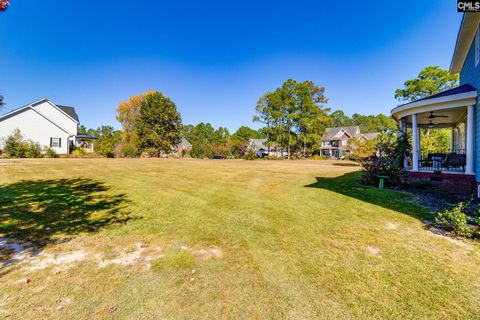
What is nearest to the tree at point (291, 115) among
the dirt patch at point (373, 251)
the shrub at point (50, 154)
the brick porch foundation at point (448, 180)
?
the shrub at point (50, 154)

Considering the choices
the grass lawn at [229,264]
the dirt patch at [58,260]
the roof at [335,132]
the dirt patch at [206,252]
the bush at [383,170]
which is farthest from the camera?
the roof at [335,132]

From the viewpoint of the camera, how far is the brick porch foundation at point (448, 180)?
325 inches

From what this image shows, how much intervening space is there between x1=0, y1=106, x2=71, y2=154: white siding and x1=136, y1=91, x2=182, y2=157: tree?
36.2 ft

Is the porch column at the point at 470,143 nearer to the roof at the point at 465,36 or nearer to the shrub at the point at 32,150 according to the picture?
the roof at the point at 465,36

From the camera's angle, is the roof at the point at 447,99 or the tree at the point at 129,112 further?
the tree at the point at 129,112

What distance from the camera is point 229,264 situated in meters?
3.18

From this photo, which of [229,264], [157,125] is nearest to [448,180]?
[229,264]

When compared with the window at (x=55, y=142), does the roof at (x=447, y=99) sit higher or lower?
higher

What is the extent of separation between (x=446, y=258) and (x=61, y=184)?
11.5m

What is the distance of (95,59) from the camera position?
24.6m

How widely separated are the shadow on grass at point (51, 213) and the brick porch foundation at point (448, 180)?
37.7ft

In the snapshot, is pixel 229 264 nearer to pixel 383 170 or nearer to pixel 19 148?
pixel 383 170

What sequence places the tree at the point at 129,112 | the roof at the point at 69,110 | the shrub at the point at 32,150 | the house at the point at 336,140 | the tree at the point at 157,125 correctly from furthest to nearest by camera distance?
the house at the point at 336,140
the tree at the point at 129,112
the tree at the point at 157,125
the roof at the point at 69,110
the shrub at the point at 32,150

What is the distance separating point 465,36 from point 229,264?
555 inches
